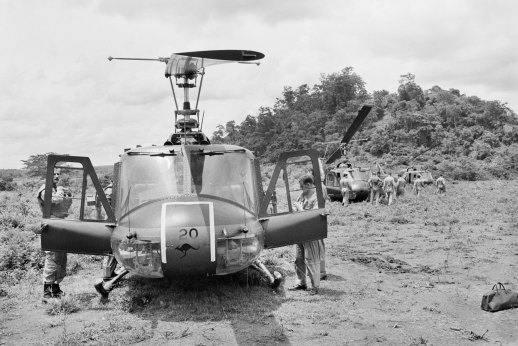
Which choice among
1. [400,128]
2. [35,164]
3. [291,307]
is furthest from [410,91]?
[291,307]

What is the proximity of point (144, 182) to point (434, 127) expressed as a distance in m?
59.4

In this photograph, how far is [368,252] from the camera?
37.4 feet

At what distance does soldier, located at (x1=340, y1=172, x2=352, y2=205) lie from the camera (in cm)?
2164

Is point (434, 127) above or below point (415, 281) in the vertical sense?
above

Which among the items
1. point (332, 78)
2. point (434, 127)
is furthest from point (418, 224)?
point (332, 78)

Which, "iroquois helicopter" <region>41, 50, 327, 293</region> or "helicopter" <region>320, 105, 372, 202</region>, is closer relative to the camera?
"iroquois helicopter" <region>41, 50, 327, 293</region>

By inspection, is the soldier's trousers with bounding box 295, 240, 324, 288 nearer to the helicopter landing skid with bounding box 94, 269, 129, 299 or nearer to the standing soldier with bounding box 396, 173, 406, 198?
the helicopter landing skid with bounding box 94, 269, 129, 299

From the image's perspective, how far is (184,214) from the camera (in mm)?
6203

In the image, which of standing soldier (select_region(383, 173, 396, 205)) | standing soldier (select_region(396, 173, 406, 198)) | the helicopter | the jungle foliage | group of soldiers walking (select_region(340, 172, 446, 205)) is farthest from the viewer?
the jungle foliage

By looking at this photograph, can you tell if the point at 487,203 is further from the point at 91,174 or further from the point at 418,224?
the point at 91,174

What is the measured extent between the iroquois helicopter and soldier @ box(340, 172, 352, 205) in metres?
14.1

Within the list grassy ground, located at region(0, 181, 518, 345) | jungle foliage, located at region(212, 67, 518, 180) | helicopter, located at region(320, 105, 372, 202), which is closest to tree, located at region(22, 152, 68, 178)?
jungle foliage, located at region(212, 67, 518, 180)

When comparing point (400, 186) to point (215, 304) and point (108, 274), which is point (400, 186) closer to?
point (108, 274)

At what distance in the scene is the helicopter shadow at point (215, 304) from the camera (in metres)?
6.04
